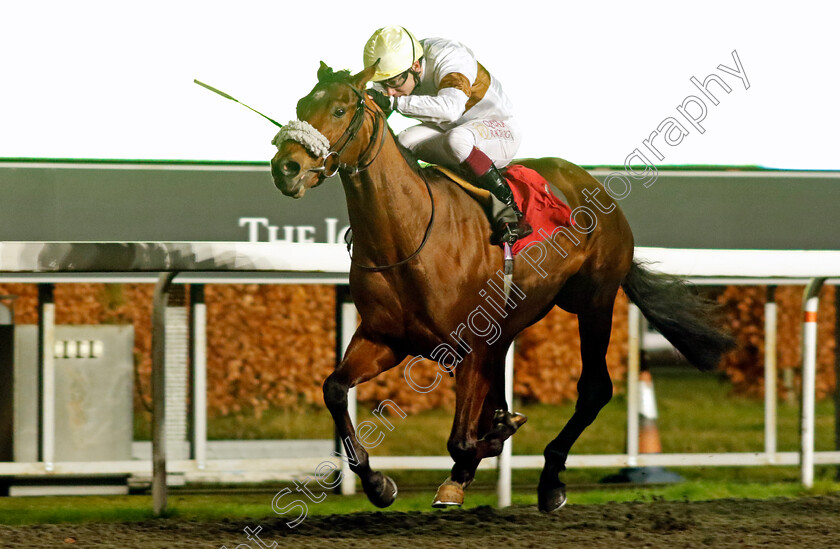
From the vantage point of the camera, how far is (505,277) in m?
3.38

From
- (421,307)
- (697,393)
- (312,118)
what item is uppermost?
(312,118)

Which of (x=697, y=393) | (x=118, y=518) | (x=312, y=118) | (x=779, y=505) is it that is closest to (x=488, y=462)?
(x=779, y=505)

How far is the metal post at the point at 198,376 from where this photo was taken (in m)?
6.20

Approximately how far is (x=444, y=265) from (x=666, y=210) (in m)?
4.50

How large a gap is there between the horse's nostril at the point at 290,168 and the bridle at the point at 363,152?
0.04 m

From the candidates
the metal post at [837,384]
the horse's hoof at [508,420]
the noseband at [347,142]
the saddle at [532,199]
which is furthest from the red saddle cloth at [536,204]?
the metal post at [837,384]

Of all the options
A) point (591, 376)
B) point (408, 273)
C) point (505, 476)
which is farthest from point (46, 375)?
point (408, 273)

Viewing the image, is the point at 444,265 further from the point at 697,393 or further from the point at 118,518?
the point at 697,393

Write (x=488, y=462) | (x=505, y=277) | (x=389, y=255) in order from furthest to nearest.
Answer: (x=488, y=462) → (x=505, y=277) → (x=389, y=255)

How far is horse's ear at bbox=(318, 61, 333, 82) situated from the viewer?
3.02 metres

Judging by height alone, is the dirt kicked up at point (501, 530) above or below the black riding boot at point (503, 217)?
below

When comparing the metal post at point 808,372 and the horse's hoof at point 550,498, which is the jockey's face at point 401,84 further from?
the metal post at point 808,372

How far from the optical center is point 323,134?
112 inches

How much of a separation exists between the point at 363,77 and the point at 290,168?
1.37 feet
